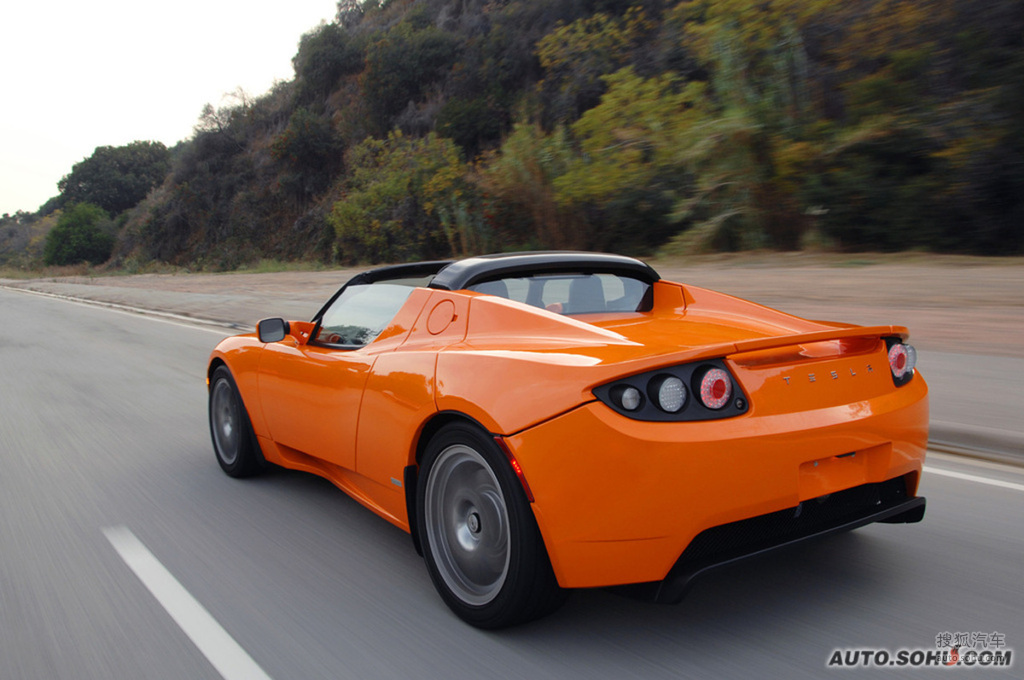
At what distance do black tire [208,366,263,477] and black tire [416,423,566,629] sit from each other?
2012 mm

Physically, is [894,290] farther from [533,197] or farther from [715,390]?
[533,197]

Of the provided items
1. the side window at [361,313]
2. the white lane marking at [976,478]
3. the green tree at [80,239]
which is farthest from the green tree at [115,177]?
the white lane marking at [976,478]

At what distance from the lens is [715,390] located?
2.57 meters

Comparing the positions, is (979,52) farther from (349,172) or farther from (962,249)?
(349,172)

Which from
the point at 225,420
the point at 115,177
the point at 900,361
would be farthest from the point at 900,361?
the point at 115,177

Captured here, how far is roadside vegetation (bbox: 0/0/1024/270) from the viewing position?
13258mm

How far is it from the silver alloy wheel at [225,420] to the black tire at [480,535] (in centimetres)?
218

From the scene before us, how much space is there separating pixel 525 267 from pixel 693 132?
13436 mm

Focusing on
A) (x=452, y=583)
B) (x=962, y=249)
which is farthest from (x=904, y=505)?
(x=962, y=249)

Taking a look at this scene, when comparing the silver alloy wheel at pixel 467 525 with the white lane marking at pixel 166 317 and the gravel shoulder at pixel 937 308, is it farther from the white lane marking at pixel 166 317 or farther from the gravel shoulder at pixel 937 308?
the white lane marking at pixel 166 317

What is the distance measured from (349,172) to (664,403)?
43.4 metres

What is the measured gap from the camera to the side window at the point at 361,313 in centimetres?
389

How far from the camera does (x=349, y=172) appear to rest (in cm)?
4409

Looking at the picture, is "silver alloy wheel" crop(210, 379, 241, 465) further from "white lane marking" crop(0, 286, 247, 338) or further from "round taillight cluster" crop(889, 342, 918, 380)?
"white lane marking" crop(0, 286, 247, 338)
